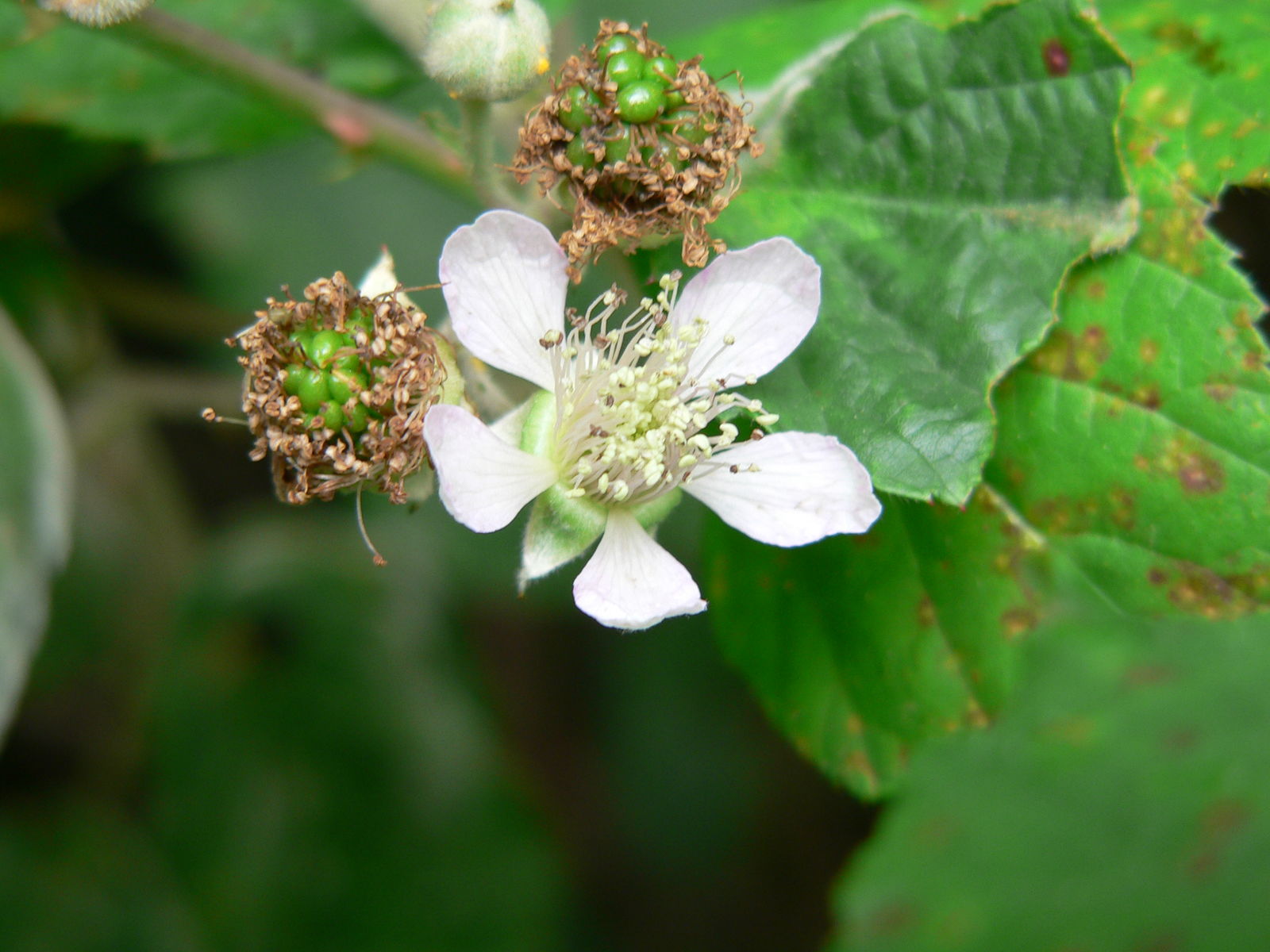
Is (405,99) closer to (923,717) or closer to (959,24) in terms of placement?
(959,24)

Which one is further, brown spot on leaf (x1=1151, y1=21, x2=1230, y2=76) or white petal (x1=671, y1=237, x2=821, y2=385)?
brown spot on leaf (x1=1151, y1=21, x2=1230, y2=76)

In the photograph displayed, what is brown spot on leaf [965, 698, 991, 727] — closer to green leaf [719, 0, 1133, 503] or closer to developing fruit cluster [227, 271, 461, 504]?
green leaf [719, 0, 1133, 503]

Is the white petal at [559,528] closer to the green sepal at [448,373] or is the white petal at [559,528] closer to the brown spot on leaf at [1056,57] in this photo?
the green sepal at [448,373]

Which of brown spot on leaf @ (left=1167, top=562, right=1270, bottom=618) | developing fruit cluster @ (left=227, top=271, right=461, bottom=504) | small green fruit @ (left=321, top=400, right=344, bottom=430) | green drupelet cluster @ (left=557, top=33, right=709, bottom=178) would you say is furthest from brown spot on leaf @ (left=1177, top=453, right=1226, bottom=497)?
small green fruit @ (left=321, top=400, right=344, bottom=430)

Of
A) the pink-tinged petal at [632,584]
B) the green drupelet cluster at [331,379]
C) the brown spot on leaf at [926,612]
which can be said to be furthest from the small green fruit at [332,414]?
the brown spot on leaf at [926,612]

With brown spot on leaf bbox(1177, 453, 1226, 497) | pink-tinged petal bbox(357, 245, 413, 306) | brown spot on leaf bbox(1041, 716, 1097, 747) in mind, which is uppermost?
brown spot on leaf bbox(1177, 453, 1226, 497)

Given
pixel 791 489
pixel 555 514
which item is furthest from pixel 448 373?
pixel 791 489

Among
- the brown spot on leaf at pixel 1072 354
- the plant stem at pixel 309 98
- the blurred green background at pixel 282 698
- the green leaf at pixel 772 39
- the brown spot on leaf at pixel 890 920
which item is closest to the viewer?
the brown spot on leaf at pixel 1072 354
